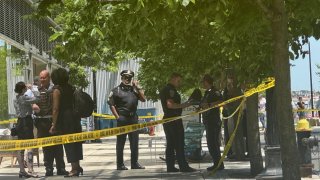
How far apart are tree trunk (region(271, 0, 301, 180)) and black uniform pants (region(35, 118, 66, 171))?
516 cm

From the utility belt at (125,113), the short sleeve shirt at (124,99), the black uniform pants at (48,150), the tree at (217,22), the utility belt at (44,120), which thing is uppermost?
the tree at (217,22)

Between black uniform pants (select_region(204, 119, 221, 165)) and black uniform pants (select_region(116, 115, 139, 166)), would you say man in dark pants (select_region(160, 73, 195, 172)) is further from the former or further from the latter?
black uniform pants (select_region(116, 115, 139, 166))

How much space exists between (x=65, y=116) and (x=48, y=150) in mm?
721

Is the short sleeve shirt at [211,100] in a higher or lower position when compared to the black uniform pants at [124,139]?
higher

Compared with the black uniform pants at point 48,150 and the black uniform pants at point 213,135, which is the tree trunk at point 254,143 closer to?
the black uniform pants at point 213,135

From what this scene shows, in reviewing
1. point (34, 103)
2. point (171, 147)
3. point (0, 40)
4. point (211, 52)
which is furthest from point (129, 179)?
point (0, 40)

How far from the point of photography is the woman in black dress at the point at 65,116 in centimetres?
1098

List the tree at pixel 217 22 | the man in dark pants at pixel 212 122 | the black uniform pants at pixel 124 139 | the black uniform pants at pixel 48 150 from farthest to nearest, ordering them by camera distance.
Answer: the black uniform pants at pixel 124 139, the man in dark pants at pixel 212 122, the black uniform pants at pixel 48 150, the tree at pixel 217 22

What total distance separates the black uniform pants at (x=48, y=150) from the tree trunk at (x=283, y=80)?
516cm

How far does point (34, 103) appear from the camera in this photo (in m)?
11.9

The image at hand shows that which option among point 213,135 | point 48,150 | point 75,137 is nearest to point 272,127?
point 213,135

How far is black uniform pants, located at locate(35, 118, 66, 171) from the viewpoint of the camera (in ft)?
37.3

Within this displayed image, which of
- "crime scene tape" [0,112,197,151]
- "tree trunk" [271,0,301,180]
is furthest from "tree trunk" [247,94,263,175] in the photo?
"tree trunk" [271,0,301,180]

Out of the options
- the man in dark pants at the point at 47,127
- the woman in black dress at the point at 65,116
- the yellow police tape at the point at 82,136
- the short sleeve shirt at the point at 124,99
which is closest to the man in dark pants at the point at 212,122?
the yellow police tape at the point at 82,136
